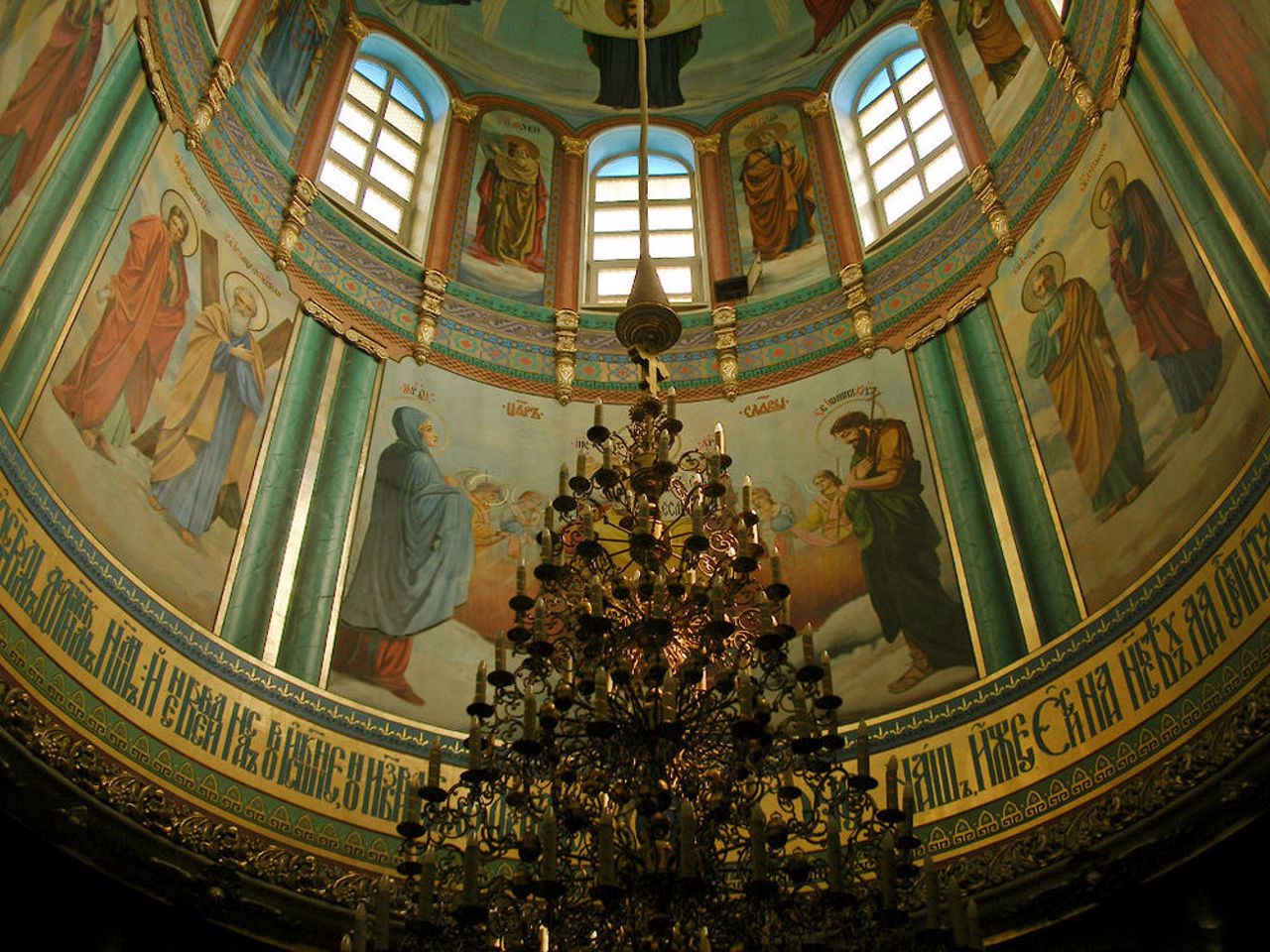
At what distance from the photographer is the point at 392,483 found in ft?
37.3

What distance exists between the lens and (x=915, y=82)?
1427 cm

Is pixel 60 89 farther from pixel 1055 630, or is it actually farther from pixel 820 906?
pixel 1055 630

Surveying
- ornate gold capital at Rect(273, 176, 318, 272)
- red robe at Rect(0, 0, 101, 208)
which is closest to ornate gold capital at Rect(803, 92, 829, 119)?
ornate gold capital at Rect(273, 176, 318, 272)

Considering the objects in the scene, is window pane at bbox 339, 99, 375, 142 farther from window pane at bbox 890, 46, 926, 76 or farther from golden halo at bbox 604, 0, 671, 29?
window pane at bbox 890, 46, 926, 76

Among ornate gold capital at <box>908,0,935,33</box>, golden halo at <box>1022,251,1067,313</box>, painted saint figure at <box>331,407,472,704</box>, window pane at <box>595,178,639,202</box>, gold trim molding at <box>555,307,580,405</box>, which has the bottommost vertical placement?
painted saint figure at <box>331,407,472,704</box>

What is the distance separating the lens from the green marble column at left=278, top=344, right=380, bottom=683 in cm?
991

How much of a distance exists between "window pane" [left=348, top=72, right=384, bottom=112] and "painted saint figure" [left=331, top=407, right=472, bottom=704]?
4.26 m

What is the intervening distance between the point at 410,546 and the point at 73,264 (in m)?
3.57

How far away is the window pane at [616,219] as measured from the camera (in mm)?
14695

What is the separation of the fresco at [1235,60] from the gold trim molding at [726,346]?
4976mm

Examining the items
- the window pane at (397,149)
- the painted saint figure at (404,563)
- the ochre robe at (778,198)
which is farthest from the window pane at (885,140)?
the painted saint figure at (404,563)

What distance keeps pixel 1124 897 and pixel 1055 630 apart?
7.65 ft

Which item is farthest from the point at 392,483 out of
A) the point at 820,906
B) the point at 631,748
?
the point at 820,906

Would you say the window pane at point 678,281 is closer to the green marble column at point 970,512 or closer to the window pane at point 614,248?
the window pane at point 614,248
